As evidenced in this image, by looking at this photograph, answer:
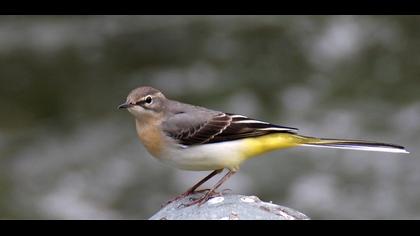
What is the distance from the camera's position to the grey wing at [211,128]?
6.48m

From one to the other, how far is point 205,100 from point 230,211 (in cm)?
635

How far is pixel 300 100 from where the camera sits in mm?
11961

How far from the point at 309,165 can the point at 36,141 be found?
156 inches

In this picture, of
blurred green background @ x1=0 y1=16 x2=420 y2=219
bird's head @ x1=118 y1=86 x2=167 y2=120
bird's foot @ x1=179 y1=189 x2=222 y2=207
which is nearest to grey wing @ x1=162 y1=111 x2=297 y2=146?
bird's head @ x1=118 y1=86 x2=167 y2=120

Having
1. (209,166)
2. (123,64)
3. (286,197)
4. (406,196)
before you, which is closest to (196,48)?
(123,64)

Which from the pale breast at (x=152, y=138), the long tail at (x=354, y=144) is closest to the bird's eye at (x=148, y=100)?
the pale breast at (x=152, y=138)

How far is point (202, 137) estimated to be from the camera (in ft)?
21.3

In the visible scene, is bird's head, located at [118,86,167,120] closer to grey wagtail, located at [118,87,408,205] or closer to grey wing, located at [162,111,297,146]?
grey wagtail, located at [118,87,408,205]

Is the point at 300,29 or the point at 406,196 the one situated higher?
the point at 300,29

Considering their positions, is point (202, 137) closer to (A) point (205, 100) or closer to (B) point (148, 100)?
(B) point (148, 100)

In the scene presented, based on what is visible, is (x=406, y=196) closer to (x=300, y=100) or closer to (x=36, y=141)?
(x=300, y=100)

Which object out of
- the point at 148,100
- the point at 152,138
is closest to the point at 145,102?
the point at 148,100

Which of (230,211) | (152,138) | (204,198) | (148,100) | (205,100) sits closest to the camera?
(230,211)

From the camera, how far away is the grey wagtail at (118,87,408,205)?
6.32 metres
